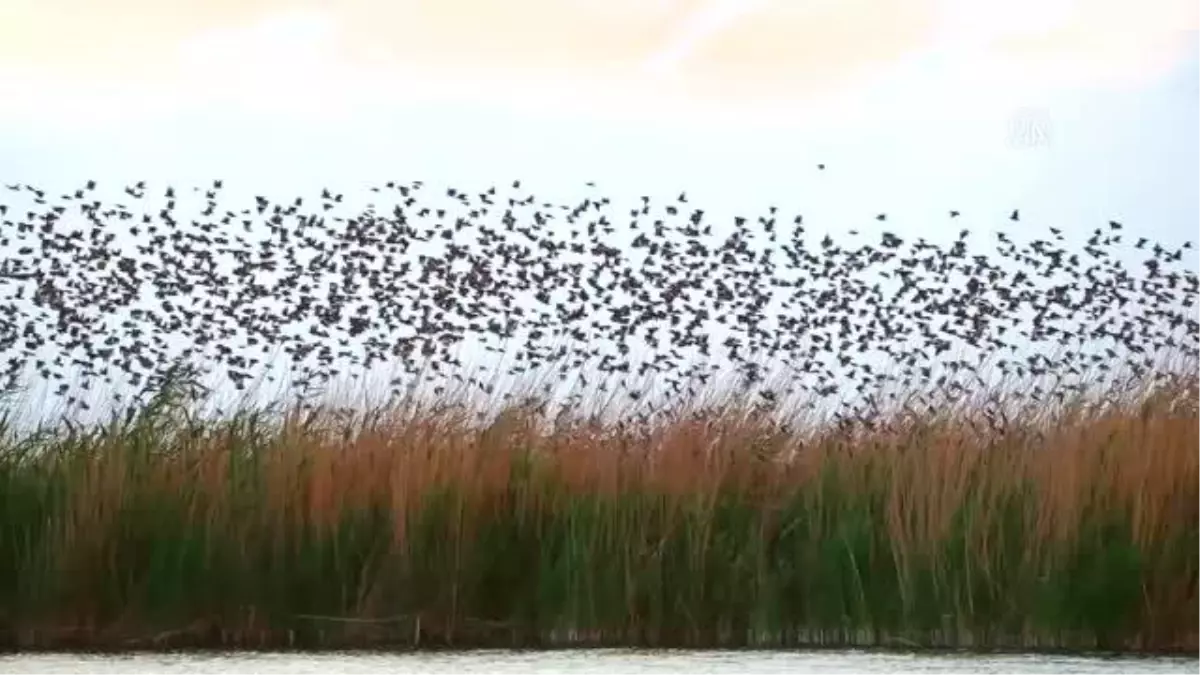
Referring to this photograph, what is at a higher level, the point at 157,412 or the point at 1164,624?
the point at 157,412

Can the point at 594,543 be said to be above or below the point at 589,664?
above

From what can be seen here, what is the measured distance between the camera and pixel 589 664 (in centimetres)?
407

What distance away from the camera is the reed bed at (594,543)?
4.61m

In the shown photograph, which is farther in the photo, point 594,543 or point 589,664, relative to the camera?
point 594,543

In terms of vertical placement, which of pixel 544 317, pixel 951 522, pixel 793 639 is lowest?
pixel 793 639

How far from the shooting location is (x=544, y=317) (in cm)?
587

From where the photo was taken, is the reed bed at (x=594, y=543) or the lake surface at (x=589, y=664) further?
the reed bed at (x=594, y=543)

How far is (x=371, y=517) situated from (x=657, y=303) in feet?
4.89

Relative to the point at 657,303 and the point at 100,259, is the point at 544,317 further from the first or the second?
the point at 100,259

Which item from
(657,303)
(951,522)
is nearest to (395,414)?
(657,303)

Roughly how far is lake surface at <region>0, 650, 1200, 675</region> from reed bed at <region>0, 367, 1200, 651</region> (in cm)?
24

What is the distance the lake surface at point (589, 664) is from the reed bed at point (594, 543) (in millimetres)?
242

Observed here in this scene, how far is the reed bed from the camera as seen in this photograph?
4605 mm

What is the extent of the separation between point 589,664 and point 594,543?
2.22ft
